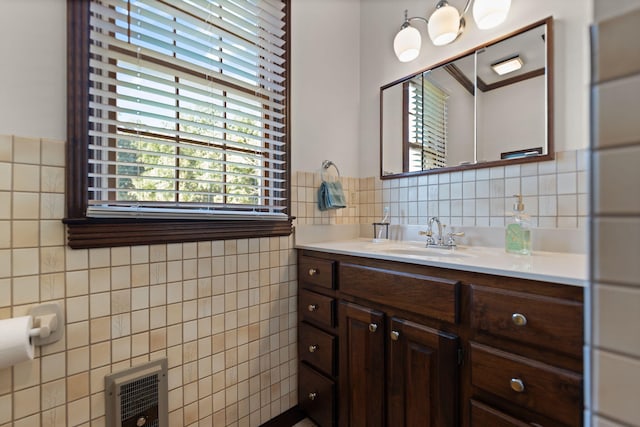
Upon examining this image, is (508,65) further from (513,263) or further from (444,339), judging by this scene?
(444,339)

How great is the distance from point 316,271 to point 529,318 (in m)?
0.86

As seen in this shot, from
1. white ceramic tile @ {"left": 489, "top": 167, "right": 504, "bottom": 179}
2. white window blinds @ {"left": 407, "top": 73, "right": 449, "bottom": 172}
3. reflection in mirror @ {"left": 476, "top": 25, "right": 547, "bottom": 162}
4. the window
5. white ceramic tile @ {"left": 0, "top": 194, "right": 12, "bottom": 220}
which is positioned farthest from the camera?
white window blinds @ {"left": 407, "top": 73, "right": 449, "bottom": 172}

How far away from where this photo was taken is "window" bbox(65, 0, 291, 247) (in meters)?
0.96

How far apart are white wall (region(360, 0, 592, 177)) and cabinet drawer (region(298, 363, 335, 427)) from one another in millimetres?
1240

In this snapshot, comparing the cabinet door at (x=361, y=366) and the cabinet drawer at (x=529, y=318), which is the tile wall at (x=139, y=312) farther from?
the cabinet drawer at (x=529, y=318)

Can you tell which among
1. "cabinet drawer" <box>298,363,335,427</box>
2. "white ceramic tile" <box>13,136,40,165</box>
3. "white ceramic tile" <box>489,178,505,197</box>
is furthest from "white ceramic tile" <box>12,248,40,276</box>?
"white ceramic tile" <box>489,178,505,197</box>

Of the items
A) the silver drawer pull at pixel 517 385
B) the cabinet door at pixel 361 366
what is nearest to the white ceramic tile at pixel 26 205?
the cabinet door at pixel 361 366

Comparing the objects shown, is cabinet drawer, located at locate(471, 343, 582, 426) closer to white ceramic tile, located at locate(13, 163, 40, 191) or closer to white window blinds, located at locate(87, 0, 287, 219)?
white window blinds, located at locate(87, 0, 287, 219)

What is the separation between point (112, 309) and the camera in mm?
1019

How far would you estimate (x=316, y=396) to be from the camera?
4.59ft

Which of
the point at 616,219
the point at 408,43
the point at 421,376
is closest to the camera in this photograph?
the point at 616,219

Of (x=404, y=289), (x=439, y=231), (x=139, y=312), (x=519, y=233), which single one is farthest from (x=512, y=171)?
(x=139, y=312)

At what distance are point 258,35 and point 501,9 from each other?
3.69 ft

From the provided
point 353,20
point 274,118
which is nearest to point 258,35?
point 274,118
